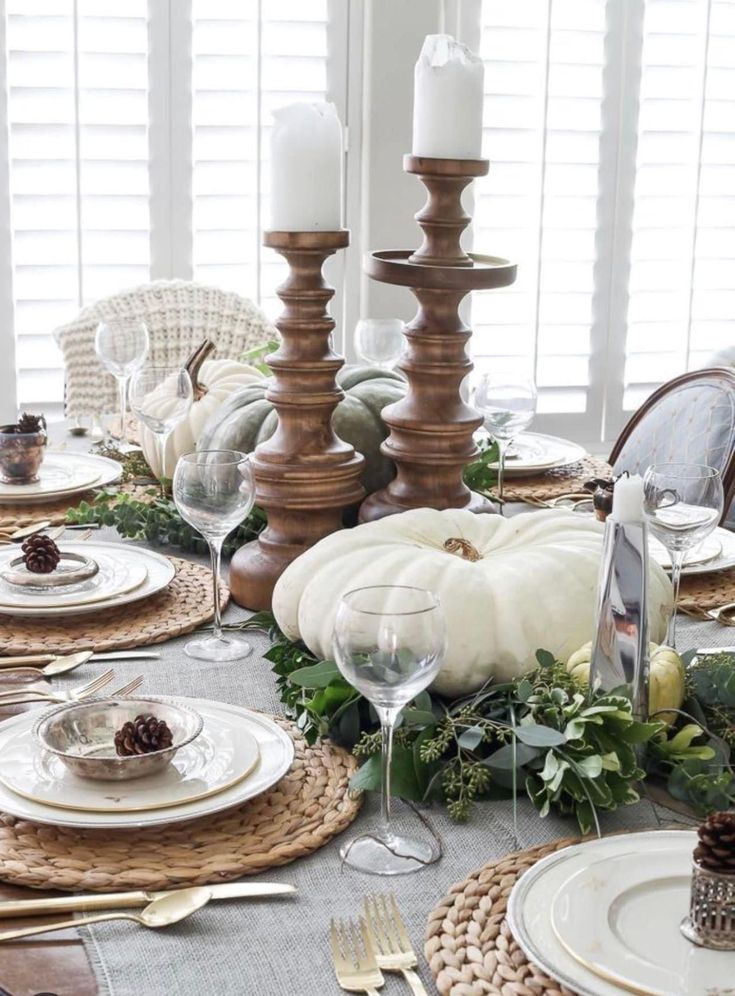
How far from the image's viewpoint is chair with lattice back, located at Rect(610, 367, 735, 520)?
200cm

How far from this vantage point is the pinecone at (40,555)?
1451 millimetres

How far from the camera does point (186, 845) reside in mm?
910

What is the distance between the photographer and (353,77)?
3441 mm

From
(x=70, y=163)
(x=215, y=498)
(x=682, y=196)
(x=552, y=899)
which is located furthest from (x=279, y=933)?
(x=682, y=196)

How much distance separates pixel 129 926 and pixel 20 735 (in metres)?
0.26

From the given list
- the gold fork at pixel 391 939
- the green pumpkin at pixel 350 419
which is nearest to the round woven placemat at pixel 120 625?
the green pumpkin at pixel 350 419

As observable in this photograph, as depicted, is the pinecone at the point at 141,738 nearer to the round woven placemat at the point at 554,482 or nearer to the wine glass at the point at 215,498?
the wine glass at the point at 215,498

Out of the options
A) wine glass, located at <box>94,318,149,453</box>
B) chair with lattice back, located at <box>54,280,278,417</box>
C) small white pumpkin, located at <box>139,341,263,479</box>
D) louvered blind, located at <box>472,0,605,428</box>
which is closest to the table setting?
small white pumpkin, located at <box>139,341,263,479</box>

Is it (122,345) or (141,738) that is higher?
(122,345)

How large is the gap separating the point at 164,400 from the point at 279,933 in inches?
42.1

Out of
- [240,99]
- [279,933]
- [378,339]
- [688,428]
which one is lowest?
[279,933]

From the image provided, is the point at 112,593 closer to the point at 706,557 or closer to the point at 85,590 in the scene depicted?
the point at 85,590

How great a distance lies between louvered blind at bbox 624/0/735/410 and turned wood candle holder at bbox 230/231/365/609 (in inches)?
93.4

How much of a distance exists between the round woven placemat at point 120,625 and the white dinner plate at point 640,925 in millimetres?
628
